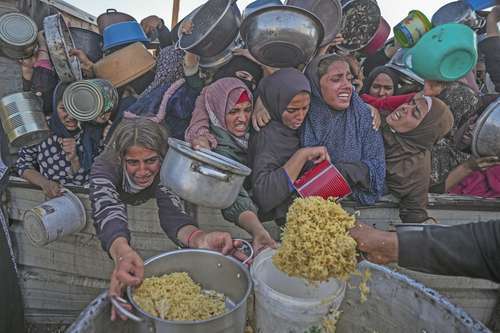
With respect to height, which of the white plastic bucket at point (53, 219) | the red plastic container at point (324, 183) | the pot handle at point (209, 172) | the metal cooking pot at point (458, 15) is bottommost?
the white plastic bucket at point (53, 219)

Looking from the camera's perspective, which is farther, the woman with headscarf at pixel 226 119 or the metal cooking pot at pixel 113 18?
the metal cooking pot at pixel 113 18

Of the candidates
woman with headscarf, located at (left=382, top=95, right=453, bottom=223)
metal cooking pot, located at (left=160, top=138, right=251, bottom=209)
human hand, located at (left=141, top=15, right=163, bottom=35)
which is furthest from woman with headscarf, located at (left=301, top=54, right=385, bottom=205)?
human hand, located at (left=141, top=15, right=163, bottom=35)

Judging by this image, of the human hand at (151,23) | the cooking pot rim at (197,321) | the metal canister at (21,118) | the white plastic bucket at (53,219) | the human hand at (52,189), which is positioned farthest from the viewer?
the human hand at (151,23)

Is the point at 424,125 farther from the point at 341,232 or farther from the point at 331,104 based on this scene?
the point at 341,232

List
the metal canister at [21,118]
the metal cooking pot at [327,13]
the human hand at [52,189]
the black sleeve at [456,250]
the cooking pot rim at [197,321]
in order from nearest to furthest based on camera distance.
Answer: the cooking pot rim at [197,321]
the black sleeve at [456,250]
the human hand at [52,189]
the metal canister at [21,118]
the metal cooking pot at [327,13]

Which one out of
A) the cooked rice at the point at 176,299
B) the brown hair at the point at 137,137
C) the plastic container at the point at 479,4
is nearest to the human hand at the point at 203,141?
the brown hair at the point at 137,137

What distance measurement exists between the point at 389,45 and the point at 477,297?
110 inches

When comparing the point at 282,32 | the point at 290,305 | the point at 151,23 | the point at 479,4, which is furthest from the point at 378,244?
the point at 151,23

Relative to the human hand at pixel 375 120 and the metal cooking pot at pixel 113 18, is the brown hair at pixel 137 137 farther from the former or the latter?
the metal cooking pot at pixel 113 18

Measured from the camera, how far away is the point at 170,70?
353cm

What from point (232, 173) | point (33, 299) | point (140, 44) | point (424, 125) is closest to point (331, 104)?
point (424, 125)

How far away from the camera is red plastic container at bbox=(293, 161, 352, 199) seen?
2.44 meters

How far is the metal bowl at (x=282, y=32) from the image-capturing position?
2809mm

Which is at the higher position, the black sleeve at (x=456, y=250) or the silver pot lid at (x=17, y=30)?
the silver pot lid at (x=17, y=30)
